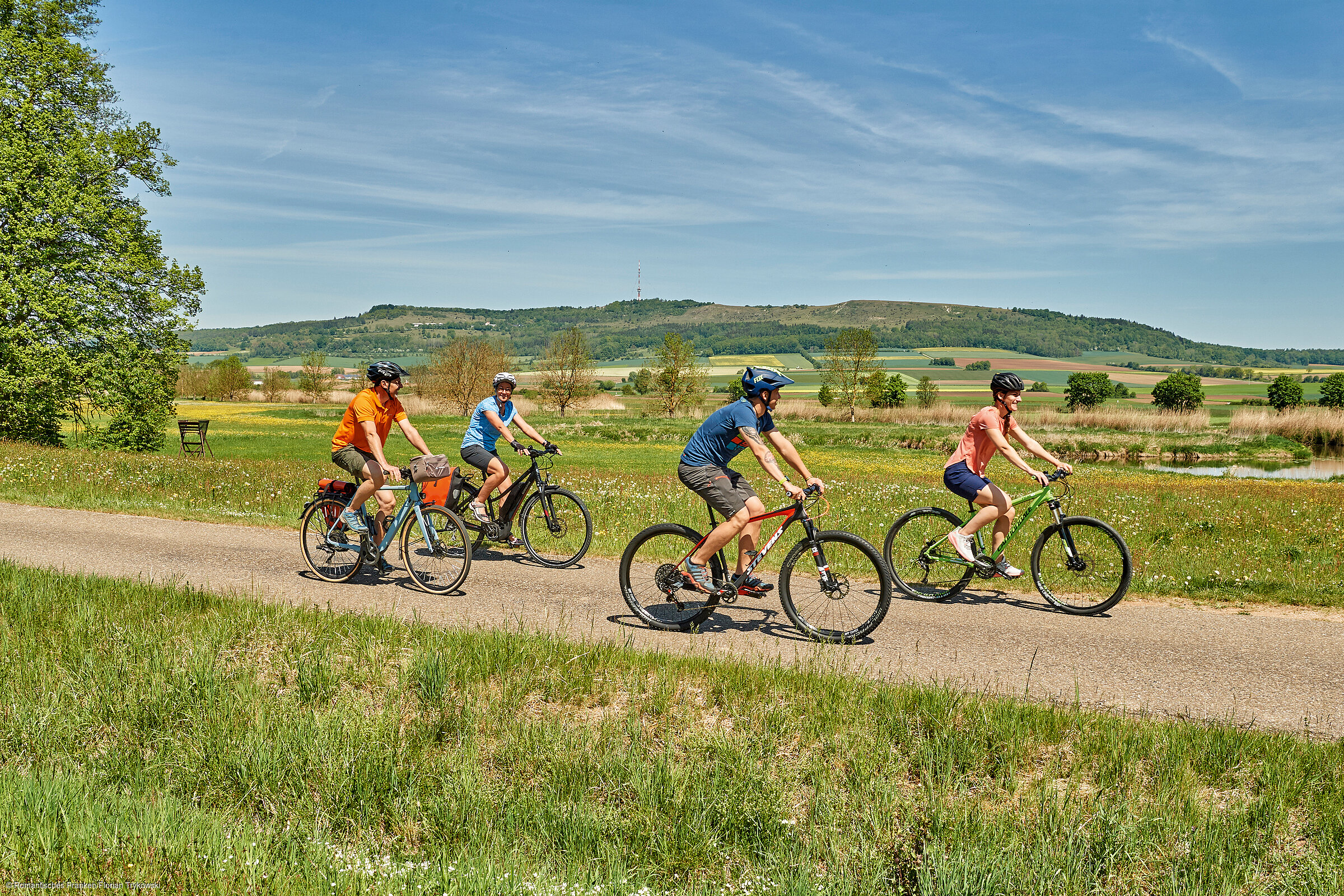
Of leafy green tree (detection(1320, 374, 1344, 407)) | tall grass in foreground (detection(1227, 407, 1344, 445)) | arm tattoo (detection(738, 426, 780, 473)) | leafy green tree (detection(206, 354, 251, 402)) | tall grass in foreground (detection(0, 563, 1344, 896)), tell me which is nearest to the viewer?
tall grass in foreground (detection(0, 563, 1344, 896))

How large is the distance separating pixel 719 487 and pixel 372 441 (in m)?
4.14

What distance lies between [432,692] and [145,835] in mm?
2023

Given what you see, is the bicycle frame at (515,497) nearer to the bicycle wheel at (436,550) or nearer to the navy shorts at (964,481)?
the bicycle wheel at (436,550)

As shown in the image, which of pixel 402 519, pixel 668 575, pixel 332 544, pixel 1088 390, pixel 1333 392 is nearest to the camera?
pixel 668 575

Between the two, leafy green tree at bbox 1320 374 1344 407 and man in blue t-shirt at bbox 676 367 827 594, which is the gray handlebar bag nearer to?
man in blue t-shirt at bbox 676 367 827 594

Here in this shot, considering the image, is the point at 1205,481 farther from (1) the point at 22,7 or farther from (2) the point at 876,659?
(1) the point at 22,7

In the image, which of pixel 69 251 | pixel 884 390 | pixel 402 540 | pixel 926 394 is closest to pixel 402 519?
pixel 402 540

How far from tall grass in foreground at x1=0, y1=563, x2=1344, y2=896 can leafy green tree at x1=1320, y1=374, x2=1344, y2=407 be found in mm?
67579

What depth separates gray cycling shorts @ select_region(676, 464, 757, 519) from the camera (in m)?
7.16

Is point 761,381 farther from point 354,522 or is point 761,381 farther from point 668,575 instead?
point 354,522

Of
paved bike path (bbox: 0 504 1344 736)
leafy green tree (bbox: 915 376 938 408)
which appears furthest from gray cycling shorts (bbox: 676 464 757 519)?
leafy green tree (bbox: 915 376 938 408)

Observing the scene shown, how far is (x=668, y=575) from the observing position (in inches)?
297

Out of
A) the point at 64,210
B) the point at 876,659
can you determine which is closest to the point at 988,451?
the point at 876,659

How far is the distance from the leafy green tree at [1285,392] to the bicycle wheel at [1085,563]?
76.7 metres
